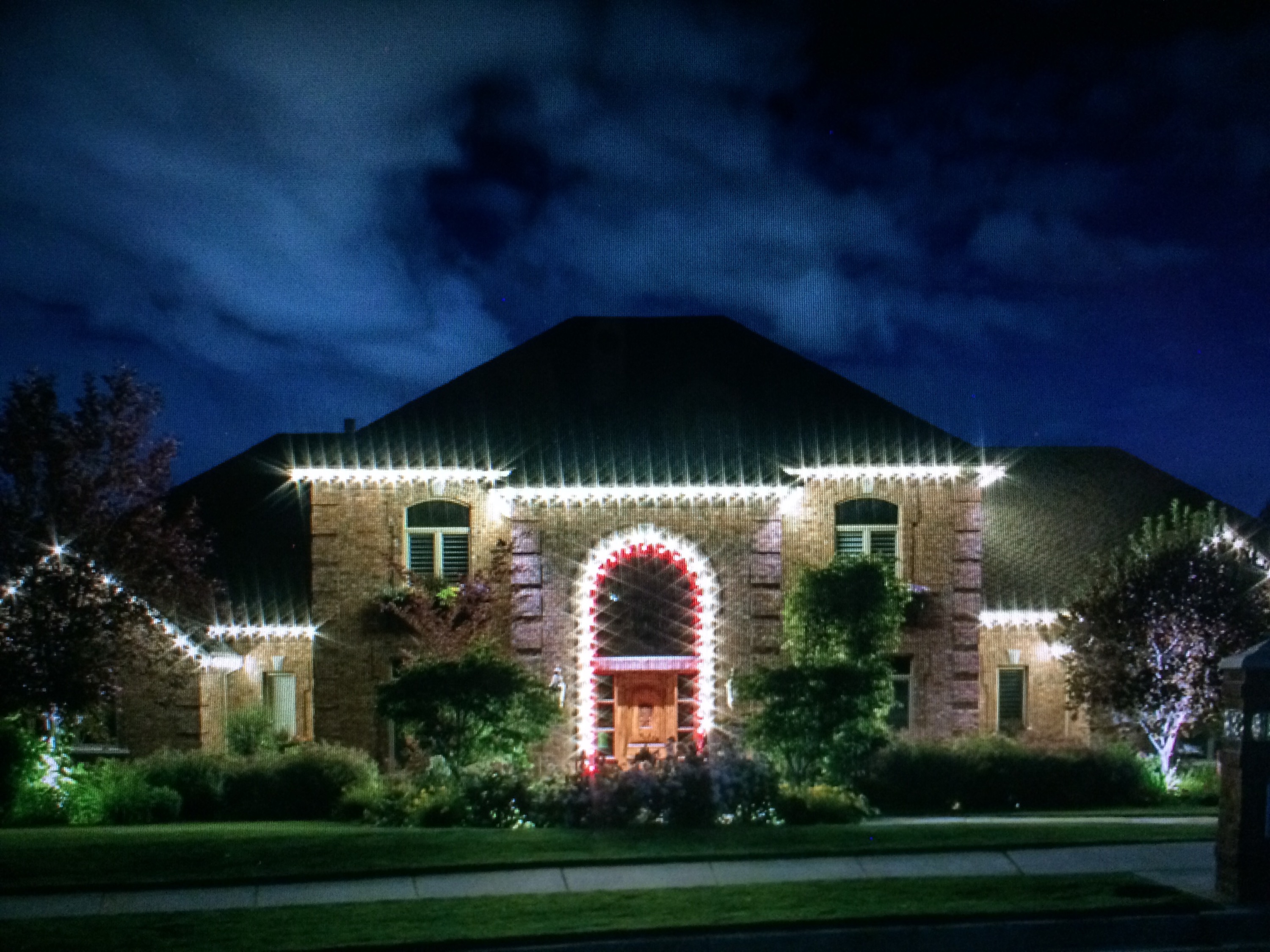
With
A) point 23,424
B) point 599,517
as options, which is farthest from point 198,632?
point 599,517

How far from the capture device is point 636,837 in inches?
577

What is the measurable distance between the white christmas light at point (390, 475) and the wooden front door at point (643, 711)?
4.55 m

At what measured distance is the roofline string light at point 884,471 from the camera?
23469 millimetres

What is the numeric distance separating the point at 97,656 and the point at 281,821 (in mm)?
4259

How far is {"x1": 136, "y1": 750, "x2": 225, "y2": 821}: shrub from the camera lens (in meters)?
19.3

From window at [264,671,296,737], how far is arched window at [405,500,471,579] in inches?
134

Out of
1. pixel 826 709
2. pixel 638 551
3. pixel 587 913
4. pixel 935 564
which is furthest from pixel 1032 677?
pixel 587 913

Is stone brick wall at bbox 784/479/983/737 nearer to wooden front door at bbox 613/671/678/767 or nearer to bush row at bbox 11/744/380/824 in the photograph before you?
wooden front door at bbox 613/671/678/767

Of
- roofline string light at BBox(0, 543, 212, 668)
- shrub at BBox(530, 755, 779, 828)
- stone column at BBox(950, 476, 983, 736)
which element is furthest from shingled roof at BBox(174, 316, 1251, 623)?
shrub at BBox(530, 755, 779, 828)

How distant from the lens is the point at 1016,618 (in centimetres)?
2484

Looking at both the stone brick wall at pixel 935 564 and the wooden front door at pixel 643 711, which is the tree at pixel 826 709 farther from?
the wooden front door at pixel 643 711

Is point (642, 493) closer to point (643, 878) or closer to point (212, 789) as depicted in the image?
point (212, 789)

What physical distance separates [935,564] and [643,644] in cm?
558

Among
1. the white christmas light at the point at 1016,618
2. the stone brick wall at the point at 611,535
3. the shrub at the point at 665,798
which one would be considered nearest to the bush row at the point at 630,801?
the shrub at the point at 665,798
